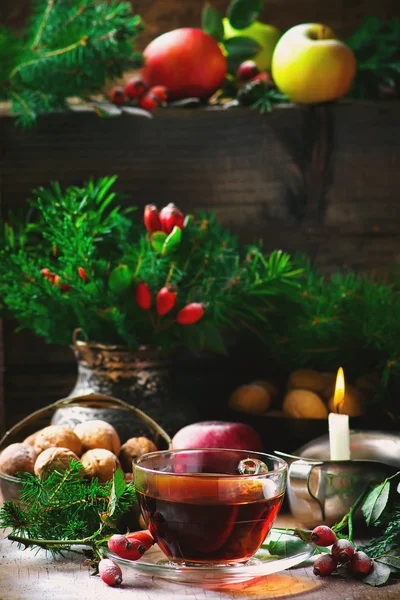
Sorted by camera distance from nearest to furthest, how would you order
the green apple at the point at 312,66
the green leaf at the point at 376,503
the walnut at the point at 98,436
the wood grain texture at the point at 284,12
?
the green leaf at the point at 376,503
the walnut at the point at 98,436
the green apple at the point at 312,66
the wood grain texture at the point at 284,12

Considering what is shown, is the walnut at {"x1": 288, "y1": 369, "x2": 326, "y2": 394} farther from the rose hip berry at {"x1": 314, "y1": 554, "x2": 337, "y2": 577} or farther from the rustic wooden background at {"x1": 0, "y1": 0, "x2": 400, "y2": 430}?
the rose hip berry at {"x1": 314, "y1": 554, "x2": 337, "y2": 577}

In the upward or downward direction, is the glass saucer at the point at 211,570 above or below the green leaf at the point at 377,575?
above

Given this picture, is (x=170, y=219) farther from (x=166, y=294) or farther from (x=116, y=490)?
(x=116, y=490)

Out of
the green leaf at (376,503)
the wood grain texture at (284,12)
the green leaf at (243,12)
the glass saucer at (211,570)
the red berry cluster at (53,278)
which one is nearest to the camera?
the glass saucer at (211,570)

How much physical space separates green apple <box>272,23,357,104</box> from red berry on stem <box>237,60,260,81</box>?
0.05 metres

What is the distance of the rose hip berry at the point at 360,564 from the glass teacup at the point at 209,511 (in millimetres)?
68

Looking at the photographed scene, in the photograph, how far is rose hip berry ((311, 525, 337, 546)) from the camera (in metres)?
0.63

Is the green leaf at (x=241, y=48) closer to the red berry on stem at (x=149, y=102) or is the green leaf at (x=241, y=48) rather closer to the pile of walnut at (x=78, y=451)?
the red berry on stem at (x=149, y=102)

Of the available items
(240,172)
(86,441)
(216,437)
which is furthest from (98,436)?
(240,172)

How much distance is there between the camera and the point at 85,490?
0.67 m

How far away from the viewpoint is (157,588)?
592mm

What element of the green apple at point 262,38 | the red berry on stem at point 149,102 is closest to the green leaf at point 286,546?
the red berry on stem at point 149,102

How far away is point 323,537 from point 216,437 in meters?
0.21

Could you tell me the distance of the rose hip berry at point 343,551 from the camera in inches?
23.9
